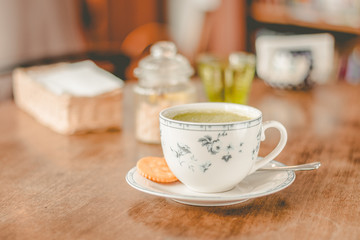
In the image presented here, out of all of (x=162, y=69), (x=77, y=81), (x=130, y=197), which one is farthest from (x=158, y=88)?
(x=130, y=197)

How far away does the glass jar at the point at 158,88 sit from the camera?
1.03 metres

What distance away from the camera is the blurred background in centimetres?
265

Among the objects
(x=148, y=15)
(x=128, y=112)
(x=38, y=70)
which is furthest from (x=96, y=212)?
(x=148, y=15)

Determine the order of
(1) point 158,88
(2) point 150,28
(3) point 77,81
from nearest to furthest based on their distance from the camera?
(1) point 158,88, (3) point 77,81, (2) point 150,28

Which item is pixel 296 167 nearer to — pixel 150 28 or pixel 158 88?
pixel 158 88

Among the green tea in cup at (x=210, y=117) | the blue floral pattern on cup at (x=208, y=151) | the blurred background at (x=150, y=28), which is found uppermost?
the green tea in cup at (x=210, y=117)

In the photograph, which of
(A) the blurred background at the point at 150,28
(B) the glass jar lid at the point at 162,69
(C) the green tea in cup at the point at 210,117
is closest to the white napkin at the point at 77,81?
(B) the glass jar lid at the point at 162,69

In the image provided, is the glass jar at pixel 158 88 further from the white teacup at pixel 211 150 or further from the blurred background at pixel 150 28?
the blurred background at pixel 150 28

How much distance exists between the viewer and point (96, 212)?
0.65m

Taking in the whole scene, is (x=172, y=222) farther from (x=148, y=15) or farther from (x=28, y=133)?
(x=148, y=15)

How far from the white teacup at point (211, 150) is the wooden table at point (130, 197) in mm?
40

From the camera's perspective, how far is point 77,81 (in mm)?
1269

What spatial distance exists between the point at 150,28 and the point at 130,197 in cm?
390

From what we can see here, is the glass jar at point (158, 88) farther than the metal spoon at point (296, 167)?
Yes
